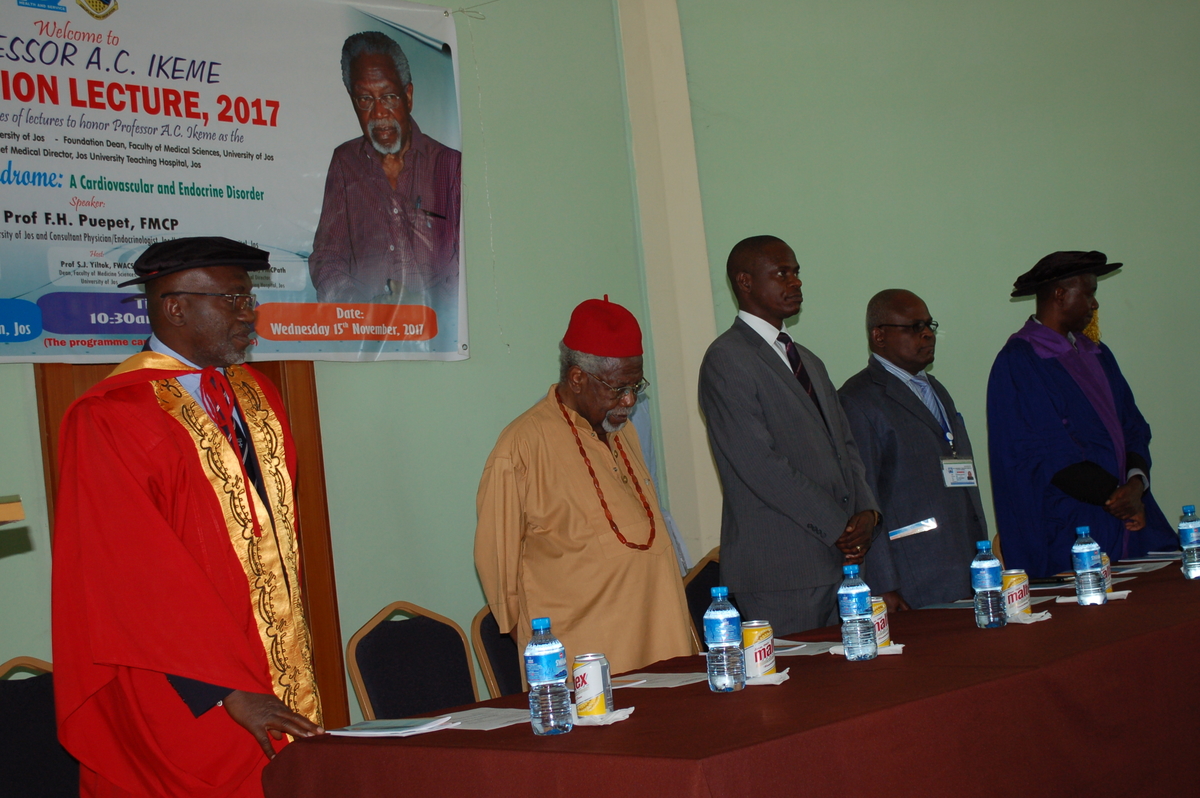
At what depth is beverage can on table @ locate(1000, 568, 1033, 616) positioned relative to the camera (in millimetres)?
2613

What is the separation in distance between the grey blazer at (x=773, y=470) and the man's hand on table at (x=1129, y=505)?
3.18 feet

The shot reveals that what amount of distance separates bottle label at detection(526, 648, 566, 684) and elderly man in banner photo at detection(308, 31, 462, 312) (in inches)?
98.5

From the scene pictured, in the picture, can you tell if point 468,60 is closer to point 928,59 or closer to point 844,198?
point 844,198

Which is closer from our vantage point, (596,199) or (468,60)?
(468,60)

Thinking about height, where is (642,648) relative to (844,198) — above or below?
below

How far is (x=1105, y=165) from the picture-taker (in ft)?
19.1

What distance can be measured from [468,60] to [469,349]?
132 centimetres

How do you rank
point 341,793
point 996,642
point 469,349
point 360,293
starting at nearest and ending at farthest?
point 341,793
point 996,642
point 360,293
point 469,349

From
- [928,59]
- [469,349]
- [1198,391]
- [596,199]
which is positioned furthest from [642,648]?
[1198,391]

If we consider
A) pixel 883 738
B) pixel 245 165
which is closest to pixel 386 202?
pixel 245 165

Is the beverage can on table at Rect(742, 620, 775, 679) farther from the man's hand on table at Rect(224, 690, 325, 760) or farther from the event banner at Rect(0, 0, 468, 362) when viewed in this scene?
the event banner at Rect(0, 0, 468, 362)

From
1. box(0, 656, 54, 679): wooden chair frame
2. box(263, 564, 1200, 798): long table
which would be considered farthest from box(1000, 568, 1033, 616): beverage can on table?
box(0, 656, 54, 679): wooden chair frame

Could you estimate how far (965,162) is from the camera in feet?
18.4

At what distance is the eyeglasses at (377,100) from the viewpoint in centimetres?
433
